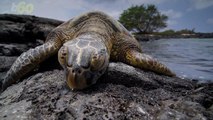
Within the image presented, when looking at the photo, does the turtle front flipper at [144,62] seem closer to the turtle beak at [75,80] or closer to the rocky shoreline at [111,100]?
the rocky shoreline at [111,100]

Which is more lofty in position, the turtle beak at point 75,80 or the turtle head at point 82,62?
the turtle head at point 82,62

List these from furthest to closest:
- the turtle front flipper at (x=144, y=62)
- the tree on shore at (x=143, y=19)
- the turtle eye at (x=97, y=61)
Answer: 1. the tree on shore at (x=143, y=19)
2. the turtle front flipper at (x=144, y=62)
3. the turtle eye at (x=97, y=61)

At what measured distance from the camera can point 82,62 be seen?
2676 millimetres

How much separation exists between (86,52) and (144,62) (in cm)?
147

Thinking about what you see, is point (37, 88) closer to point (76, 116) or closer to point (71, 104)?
point (71, 104)

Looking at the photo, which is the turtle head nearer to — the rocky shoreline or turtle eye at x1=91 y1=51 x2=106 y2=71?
turtle eye at x1=91 y1=51 x2=106 y2=71

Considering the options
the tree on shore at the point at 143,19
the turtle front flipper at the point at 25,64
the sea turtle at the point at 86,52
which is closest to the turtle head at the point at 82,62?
the sea turtle at the point at 86,52

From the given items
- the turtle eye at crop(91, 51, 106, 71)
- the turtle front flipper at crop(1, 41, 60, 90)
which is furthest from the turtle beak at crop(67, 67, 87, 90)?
the turtle front flipper at crop(1, 41, 60, 90)

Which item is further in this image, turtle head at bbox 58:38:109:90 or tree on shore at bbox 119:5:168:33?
tree on shore at bbox 119:5:168:33

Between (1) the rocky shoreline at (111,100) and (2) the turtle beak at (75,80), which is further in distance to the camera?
(2) the turtle beak at (75,80)

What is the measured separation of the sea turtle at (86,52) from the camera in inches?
107

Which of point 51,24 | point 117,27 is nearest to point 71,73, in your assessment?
point 117,27

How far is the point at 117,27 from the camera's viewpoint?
4863 mm

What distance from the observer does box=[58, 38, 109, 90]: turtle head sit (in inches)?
104
